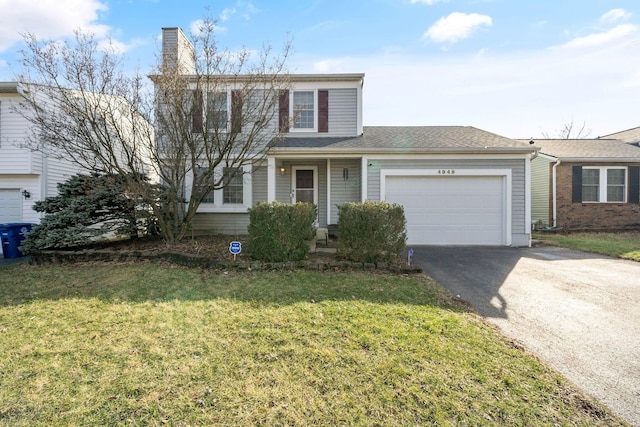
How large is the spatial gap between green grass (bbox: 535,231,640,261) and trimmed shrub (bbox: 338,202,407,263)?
21.9 ft

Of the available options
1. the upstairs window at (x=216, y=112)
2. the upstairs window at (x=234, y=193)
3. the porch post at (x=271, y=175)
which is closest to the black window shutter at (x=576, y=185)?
the porch post at (x=271, y=175)

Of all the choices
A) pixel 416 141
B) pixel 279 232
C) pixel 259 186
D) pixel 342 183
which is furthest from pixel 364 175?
pixel 279 232

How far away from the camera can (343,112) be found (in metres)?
10.4

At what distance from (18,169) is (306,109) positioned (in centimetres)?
909

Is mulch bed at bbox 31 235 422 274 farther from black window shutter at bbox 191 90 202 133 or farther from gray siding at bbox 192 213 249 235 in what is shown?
black window shutter at bbox 191 90 202 133

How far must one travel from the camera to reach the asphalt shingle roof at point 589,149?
1259cm

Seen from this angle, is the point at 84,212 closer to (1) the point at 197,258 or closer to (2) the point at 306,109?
(1) the point at 197,258

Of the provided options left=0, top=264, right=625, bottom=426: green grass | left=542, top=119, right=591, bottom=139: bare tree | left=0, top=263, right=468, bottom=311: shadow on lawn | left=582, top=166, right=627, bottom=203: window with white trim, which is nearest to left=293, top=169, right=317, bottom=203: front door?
left=0, top=263, right=468, bottom=311: shadow on lawn

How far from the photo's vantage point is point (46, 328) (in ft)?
11.1

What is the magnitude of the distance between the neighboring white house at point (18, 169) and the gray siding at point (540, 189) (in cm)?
1899

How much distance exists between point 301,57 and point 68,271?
314 inches

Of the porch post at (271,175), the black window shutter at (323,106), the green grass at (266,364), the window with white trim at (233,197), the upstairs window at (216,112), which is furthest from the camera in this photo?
the black window shutter at (323,106)

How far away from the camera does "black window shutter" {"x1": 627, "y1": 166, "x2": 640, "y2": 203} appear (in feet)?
40.8

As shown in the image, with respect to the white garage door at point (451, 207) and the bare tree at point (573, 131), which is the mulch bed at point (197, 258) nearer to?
the white garage door at point (451, 207)
